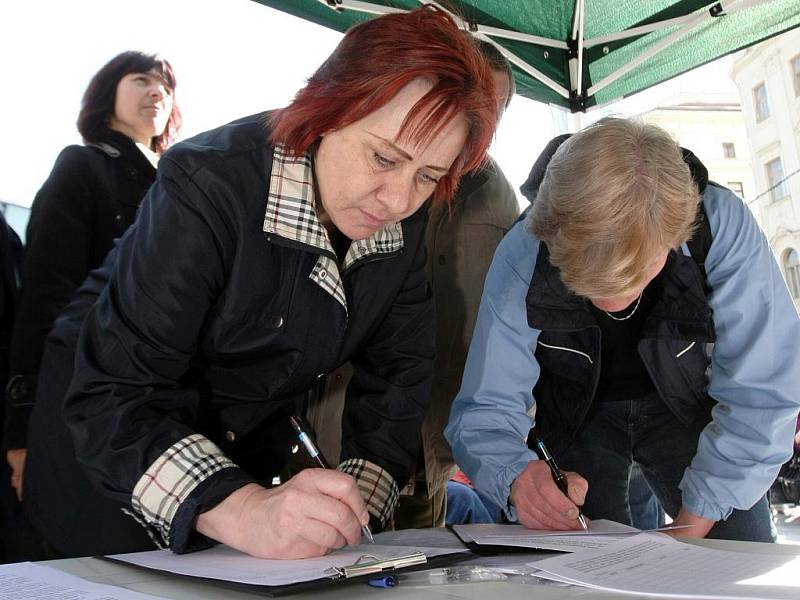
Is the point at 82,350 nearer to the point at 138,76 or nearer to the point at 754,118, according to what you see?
the point at 138,76

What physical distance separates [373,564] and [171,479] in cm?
29

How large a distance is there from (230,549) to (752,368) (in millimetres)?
991

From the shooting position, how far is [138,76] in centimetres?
196

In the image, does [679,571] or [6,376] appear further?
[6,376]

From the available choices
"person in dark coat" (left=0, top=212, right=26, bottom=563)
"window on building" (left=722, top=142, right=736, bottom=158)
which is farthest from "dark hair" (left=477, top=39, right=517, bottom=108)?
"window on building" (left=722, top=142, right=736, bottom=158)

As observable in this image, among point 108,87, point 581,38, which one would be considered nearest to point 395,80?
point 108,87

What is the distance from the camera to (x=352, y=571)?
723 mm

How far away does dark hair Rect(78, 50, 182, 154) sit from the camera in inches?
74.9

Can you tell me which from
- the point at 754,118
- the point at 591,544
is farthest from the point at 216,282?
the point at 754,118

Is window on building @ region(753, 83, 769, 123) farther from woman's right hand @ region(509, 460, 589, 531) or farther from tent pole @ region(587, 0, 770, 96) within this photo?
woman's right hand @ region(509, 460, 589, 531)

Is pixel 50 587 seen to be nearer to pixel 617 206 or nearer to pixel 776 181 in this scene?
pixel 617 206

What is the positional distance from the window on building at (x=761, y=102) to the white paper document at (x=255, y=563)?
598 inches

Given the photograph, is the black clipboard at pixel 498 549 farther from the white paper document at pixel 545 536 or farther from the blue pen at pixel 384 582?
the blue pen at pixel 384 582

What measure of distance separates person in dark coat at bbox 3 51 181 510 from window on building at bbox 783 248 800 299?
11552mm
